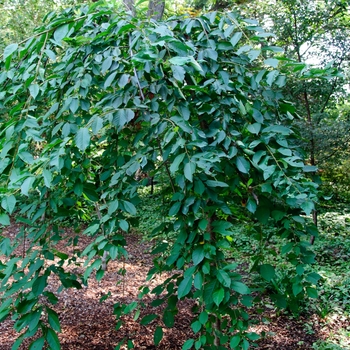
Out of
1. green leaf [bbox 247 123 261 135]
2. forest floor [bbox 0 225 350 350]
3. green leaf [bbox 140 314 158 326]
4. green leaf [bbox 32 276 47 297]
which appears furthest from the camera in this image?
forest floor [bbox 0 225 350 350]

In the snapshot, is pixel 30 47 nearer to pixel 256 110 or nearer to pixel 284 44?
pixel 256 110

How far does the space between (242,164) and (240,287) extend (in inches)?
15.6

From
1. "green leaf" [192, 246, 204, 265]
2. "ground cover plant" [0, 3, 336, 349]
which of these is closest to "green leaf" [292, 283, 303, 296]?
"ground cover plant" [0, 3, 336, 349]

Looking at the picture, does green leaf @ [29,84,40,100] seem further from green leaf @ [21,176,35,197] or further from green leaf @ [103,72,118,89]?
green leaf @ [21,176,35,197]

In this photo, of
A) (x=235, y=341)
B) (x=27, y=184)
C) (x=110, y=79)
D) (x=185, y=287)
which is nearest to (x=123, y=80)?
(x=110, y=79)

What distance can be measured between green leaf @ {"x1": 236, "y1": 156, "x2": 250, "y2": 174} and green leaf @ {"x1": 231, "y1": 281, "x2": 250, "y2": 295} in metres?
0.36

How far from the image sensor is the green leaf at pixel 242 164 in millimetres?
1200

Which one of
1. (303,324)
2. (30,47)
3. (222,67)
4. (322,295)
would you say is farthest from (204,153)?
(322,295)

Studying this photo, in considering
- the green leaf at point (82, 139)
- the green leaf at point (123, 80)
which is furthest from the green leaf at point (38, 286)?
the green leaf at point (123, 80)

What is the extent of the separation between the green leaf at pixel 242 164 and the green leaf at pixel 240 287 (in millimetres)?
361

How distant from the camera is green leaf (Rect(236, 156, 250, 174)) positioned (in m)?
1.20

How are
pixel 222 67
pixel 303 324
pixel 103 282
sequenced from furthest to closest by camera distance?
1. pixel 103 282
2. pixel 303 324
3. pixel 222 67

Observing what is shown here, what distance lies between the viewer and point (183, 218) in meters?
1.21

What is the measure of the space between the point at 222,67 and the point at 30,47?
2.54 ft
